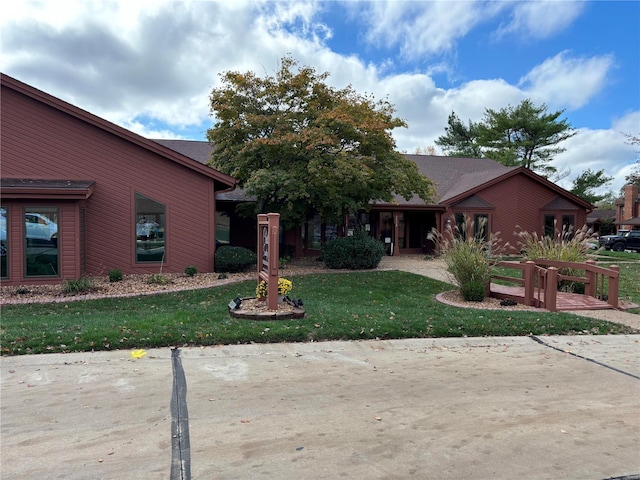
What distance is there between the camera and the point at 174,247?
1379 cm

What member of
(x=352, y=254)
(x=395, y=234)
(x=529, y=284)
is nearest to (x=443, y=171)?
(x=395, y=234)

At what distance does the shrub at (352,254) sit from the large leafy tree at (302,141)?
4.16ft

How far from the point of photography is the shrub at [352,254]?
1539 centimetres

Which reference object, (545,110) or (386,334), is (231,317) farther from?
(545,110)

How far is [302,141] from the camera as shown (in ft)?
45.4

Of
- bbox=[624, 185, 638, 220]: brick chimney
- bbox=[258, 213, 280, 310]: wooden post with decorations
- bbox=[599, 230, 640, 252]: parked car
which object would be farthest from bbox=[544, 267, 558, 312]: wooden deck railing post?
bbox=[624, 185, 638, 220]: brick chimney

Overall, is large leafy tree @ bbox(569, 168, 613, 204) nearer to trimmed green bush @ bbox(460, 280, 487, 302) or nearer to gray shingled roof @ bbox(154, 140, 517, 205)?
gray shingled roof @ bbox(154, 140, 517, 205)

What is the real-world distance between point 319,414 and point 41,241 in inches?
411

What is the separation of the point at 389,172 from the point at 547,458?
1249cm

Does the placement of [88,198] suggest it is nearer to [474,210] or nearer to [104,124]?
[104,124]

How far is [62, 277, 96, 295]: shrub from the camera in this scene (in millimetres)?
10820

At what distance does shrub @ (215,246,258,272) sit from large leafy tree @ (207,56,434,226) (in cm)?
204

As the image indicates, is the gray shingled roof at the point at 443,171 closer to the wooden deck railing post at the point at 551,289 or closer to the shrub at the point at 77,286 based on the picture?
the shrub at the point at 77,286

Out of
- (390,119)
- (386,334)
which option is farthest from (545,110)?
(386,334)
